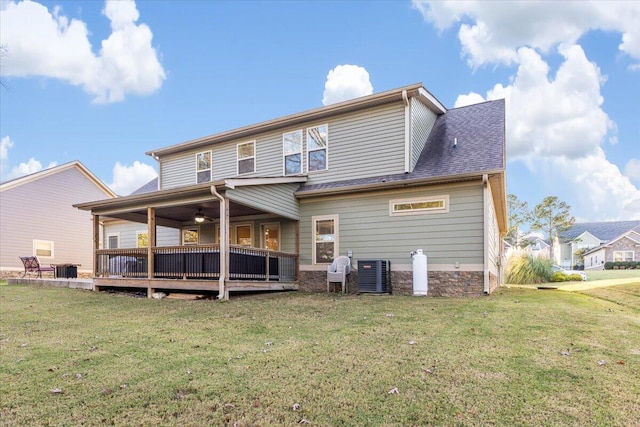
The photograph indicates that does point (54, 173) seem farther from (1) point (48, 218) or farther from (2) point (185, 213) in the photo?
(2) point (185, 213)

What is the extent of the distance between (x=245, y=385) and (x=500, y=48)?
1817 centimetres

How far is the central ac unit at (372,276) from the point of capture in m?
9.92

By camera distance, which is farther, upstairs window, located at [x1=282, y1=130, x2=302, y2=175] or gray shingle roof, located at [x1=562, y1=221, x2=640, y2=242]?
gray shingle roof, located at [x1=562, y1=221, x2=640, y2=242]

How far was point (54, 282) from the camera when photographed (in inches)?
507

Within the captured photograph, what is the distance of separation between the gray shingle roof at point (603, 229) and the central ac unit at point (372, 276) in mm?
46671

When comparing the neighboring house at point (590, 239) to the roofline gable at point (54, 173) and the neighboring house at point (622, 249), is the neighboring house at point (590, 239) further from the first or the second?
the roofline gable at point (54, 173)

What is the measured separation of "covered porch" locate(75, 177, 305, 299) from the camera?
31.0 feet

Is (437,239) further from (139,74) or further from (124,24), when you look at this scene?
(139,74)

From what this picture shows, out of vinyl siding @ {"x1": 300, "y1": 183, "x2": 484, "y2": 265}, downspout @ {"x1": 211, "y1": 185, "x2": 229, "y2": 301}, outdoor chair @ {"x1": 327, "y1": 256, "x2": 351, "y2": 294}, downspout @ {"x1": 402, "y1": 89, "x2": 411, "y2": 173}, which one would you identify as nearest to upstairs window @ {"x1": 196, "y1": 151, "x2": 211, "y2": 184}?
vinyl siding @ {"x1": 300, "y1": 183, "x2": 484, "y2": 265}

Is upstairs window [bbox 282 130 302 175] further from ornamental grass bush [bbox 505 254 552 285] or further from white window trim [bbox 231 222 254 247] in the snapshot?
ornamental grass bush [bbox 505 254 552 285]

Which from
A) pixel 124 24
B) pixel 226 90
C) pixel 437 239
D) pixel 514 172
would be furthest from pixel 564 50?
pixel 124 24

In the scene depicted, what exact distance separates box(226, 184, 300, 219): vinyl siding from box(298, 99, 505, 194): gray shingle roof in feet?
1.47

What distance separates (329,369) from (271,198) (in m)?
7.35

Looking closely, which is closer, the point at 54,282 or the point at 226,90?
the point at 54,282
